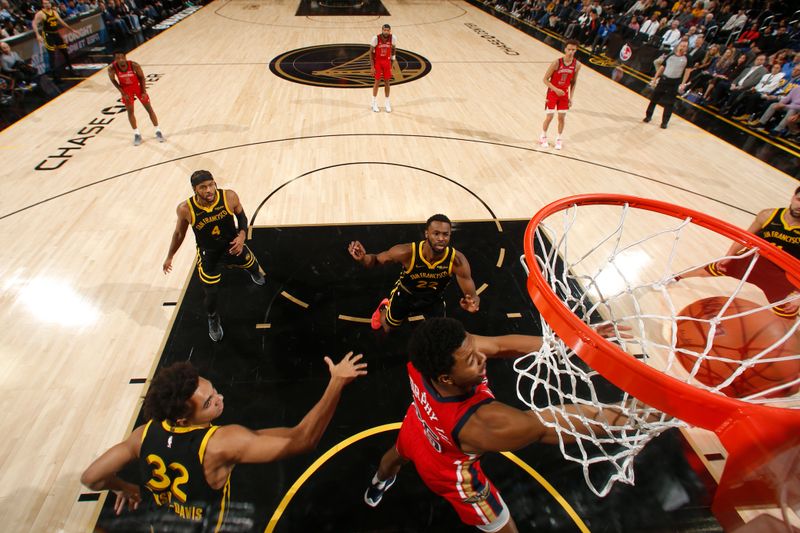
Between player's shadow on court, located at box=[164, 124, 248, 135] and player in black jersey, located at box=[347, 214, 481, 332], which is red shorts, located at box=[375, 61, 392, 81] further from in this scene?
player in black jersey, located at box=[347, 214, 481, 332]

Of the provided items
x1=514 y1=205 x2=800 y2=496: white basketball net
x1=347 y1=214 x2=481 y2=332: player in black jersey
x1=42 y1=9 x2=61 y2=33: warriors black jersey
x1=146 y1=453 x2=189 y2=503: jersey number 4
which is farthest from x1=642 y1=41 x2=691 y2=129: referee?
x1=42 y1=9 x2=61 y2=33: warriors black jersey

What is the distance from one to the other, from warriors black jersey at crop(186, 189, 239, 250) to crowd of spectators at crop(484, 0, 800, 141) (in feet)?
32.7

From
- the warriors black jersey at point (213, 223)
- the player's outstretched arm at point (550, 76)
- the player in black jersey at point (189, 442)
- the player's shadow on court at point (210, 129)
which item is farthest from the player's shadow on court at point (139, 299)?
the player's outstretched arm at point (550, 76)

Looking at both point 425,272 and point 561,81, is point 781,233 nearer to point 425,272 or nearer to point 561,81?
point 425,272

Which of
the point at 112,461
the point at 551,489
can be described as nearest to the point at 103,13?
the point at 112,461

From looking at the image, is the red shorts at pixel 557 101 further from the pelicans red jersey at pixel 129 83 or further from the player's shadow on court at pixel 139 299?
the pelicans red jersey at pixel 129 83

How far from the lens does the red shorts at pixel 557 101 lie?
23.2ft

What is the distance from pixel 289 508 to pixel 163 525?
82cm

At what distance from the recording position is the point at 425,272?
3457 millimetres

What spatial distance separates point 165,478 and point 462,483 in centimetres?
151

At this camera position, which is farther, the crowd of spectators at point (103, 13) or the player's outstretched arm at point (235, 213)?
the crowd of spectators at point (103, 13)

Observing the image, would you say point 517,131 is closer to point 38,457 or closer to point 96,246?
point 96,246

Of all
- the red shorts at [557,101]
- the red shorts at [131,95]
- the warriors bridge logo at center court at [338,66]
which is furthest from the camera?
the warriors bridge logo at center court at [338,66]

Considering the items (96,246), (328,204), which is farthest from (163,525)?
(328,204)
